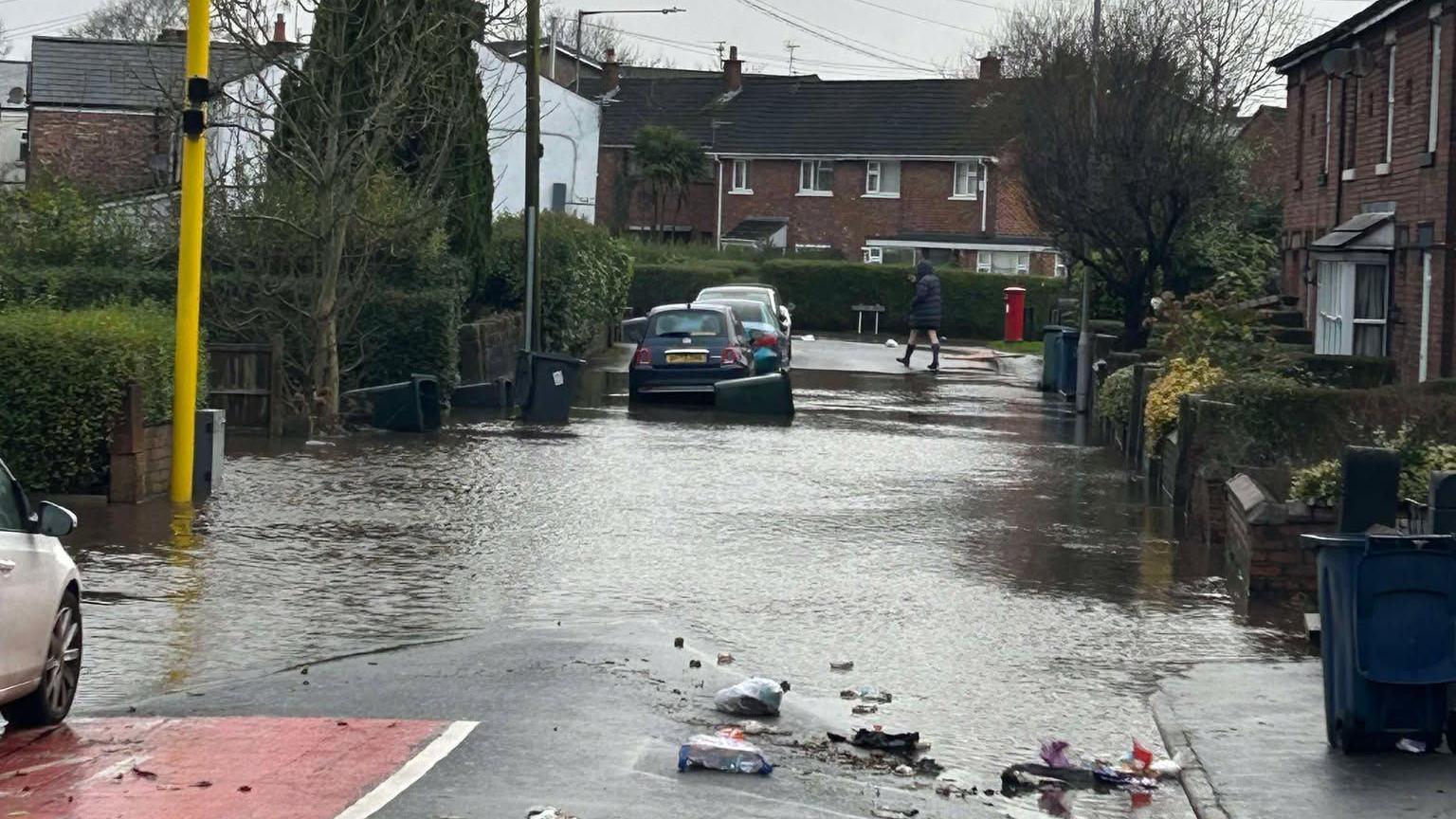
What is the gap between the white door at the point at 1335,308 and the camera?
90.9 feet

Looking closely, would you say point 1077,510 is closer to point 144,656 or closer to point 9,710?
point 144,656

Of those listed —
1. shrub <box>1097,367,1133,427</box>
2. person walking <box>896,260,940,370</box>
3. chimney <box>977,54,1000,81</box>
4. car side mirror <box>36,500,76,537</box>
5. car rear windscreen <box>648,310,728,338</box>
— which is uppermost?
chimney <box>977,54,1000,81</box>

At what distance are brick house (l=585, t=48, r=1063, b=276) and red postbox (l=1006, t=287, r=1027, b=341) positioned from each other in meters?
9.96

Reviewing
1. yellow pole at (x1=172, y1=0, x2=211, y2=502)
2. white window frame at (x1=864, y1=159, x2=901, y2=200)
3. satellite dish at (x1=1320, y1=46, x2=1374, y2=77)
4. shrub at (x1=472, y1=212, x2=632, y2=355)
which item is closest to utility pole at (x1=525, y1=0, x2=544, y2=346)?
shrub at (x1=472, y1=212, x2=632, y2=355)

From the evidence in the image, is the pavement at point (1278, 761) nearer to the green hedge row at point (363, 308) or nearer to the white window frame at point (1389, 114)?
the green hedge row at point (363, 308)

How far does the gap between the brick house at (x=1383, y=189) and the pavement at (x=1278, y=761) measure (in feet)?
47.5

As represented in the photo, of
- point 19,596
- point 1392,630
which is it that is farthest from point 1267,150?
point 19,596

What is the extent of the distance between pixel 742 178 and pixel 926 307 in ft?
103

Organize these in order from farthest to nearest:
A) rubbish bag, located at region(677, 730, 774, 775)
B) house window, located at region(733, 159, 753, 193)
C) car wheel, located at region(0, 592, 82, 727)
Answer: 1. house window, located at region(733, 159, 753, 193)
2. car wheel, located at region(0, 592, 82, 727)
3. rubbish bag, located at region(677, 730, 774, 775)

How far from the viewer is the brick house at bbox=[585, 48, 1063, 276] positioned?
65062 mm

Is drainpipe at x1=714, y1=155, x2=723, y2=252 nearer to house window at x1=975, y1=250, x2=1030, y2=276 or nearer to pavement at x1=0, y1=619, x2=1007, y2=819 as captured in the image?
house window at x1=975, y1=250, x2=1030, y2=276

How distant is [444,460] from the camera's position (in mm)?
Answer: 19484

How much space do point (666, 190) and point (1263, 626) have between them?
58502mm

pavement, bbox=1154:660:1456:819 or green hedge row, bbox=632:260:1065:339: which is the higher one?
green hedge row, bbox=632:260:1065:339
